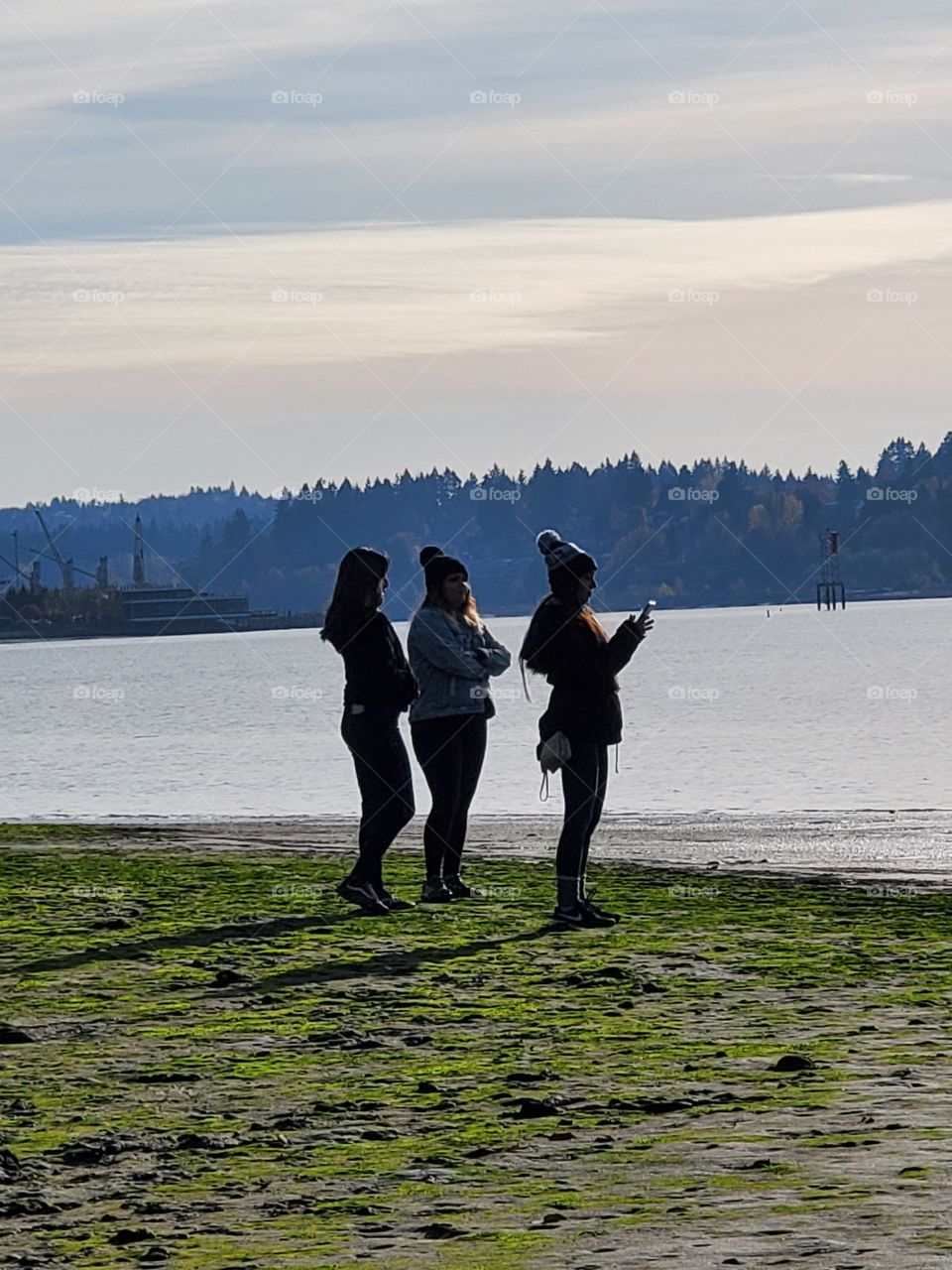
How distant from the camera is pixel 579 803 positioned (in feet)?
37.7

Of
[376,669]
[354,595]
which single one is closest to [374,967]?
[376,669]

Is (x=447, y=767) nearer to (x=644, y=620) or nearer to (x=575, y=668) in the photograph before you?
(x=575, y=668)

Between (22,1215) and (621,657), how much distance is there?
Result: 5986 millimetres

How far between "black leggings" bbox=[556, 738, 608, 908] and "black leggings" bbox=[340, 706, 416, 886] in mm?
958

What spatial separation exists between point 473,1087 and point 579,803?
13.8ft

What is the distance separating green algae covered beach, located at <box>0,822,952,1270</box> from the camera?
17.8ft

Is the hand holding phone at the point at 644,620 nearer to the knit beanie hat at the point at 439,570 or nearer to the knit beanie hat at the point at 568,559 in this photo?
the knit beanie hat at the point at 568,559

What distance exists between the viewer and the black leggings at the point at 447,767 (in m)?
12.6

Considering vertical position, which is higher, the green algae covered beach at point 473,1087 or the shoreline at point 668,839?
the shoreline at point 668,839

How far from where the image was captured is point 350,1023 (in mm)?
8633

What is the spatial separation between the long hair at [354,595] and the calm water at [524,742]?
663 inches

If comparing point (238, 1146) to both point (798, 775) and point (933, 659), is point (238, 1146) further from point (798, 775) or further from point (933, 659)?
point (933, 659)

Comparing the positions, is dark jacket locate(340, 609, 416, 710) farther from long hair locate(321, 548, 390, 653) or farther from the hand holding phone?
the hand holding phone

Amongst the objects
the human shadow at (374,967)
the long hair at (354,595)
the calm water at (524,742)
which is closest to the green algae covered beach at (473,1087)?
the human shadow at (374,967)
